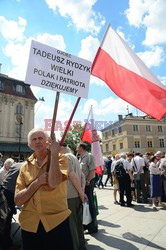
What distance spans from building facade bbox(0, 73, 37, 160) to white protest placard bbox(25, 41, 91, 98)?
1203 inches

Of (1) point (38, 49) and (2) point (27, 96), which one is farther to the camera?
(2) point (27, 96)

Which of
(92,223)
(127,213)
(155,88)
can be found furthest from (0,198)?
(127,213)

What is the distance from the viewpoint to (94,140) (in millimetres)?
7387

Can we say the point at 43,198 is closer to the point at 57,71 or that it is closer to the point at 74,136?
the point at 57,71

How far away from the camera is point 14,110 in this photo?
34.8 meters

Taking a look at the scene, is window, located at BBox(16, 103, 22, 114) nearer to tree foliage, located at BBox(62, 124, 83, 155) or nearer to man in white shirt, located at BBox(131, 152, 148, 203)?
tree foliage, located at BBox(62, 124, 83, 155)

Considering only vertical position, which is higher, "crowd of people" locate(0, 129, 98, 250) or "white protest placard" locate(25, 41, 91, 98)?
"white protest placard" locate(25, 41, 91, 98)

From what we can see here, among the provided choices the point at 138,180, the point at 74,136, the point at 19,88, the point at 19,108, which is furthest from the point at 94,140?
the point at 74,136

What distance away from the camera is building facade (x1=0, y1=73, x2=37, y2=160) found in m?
32.7

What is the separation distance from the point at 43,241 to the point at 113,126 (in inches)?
2215

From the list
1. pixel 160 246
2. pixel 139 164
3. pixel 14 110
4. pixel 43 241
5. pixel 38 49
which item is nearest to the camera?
pixel 43 241

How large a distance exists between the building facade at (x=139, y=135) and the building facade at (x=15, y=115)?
81.5ft

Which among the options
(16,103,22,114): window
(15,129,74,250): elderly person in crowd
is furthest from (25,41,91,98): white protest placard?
(16,103,22,114): window

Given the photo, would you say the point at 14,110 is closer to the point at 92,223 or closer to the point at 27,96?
the point at 27,96
